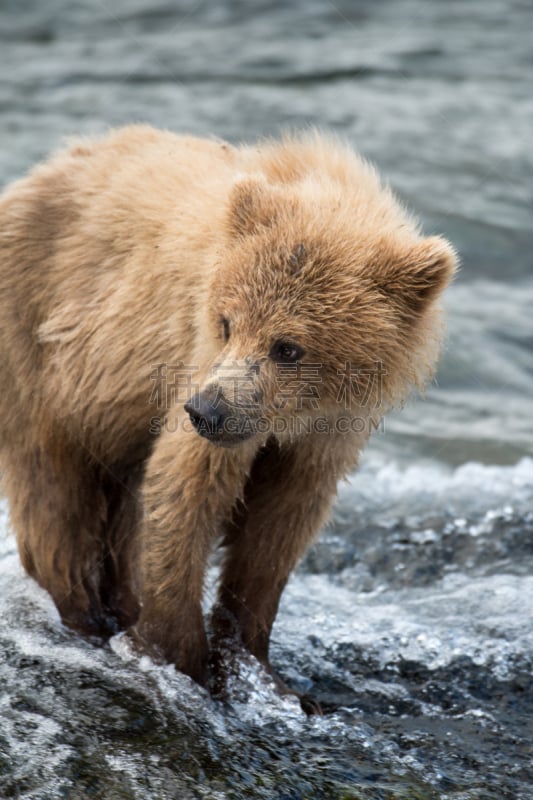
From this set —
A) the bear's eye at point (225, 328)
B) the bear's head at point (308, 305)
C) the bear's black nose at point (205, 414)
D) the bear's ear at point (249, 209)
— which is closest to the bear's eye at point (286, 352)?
the bear's head at point (308, 305)

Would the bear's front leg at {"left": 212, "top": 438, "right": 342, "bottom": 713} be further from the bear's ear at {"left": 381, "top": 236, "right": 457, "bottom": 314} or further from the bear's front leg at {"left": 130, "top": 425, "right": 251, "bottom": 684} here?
the bear's ear at {"left": 381, "top": 236, "right": 457, "bottom": 314}

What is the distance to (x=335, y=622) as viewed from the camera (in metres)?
6.27

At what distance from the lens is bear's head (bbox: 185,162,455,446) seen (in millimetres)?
4645

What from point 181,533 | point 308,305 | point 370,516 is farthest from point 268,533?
point 370,516

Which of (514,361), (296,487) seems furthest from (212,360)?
(514,361)

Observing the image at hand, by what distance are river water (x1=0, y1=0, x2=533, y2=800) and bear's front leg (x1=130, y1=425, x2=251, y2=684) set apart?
0.16 meters

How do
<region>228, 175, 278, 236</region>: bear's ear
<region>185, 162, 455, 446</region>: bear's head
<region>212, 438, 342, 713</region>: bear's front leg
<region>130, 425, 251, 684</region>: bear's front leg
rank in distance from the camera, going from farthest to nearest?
<region>212, 438, 342, 713</region>: bear's front leg, <region>130, 425, 251, 684</region>: bear's front leg, <region>228, 175, 278, 236</region>: bear's ear, <region>185, 162, 455, 446</region>: bear's head

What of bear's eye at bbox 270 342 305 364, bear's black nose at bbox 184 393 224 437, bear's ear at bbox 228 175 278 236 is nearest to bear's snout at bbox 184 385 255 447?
bear's black nose at bbox 184 393 224 437

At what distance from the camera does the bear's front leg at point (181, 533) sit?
5.02 meters

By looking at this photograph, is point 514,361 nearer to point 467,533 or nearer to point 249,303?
point 467,533

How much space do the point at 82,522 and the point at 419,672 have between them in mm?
1799

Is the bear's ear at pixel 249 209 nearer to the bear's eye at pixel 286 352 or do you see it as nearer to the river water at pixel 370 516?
the bear's eye at pixel 286 352

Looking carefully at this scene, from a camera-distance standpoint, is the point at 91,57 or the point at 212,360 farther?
the point at 91,57

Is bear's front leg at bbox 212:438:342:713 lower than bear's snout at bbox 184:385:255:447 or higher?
lower
